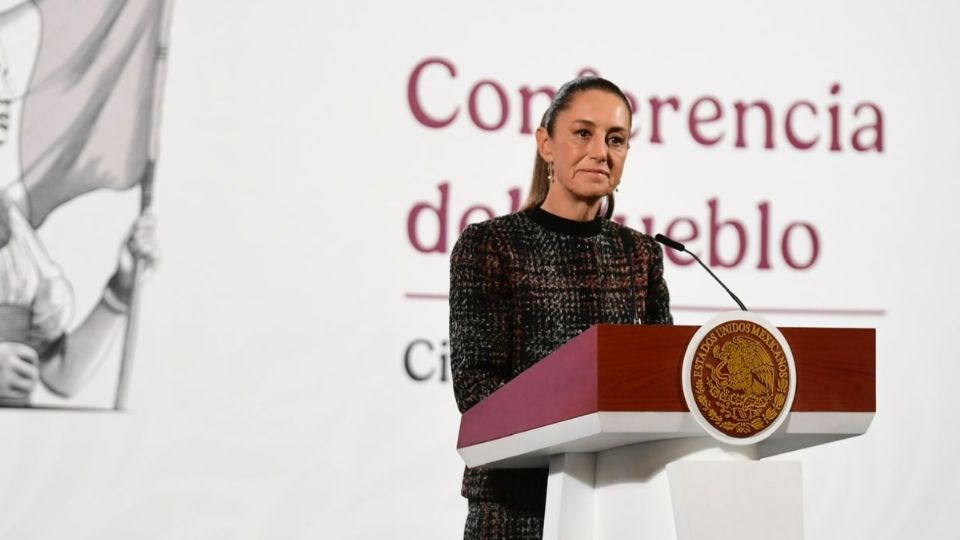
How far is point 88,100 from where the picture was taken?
291cm

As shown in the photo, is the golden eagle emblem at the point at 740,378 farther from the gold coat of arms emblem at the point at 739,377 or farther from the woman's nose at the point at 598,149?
the woman's nose at the point at 598,149

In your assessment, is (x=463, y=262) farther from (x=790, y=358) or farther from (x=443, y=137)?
(x=443, y=137)

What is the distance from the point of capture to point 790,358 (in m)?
1.27

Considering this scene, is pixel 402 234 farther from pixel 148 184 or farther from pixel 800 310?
pixel 800 310

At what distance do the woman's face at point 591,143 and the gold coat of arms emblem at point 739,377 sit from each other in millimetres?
511

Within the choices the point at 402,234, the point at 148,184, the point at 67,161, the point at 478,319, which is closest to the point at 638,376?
the point at 478,319

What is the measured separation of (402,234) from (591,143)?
1.30 m

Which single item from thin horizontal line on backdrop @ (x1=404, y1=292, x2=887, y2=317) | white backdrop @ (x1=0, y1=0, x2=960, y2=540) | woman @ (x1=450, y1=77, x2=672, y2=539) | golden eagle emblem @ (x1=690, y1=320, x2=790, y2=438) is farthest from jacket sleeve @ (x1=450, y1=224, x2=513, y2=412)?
Answer: thin horizontal line on backdrop @ (x1=404, y1=292, x2=887, y2=317)

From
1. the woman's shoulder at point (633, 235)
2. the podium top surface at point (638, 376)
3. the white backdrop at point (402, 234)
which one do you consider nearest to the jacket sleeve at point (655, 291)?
the woman's shoulder at point (633, 235)

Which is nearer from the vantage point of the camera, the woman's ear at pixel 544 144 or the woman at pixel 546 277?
the woman at pixel 546 277

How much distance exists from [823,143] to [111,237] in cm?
189

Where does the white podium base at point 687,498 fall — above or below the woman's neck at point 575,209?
below

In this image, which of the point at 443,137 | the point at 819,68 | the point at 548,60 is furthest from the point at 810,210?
the point at 443,137

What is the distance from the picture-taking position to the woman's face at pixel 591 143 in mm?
1741
